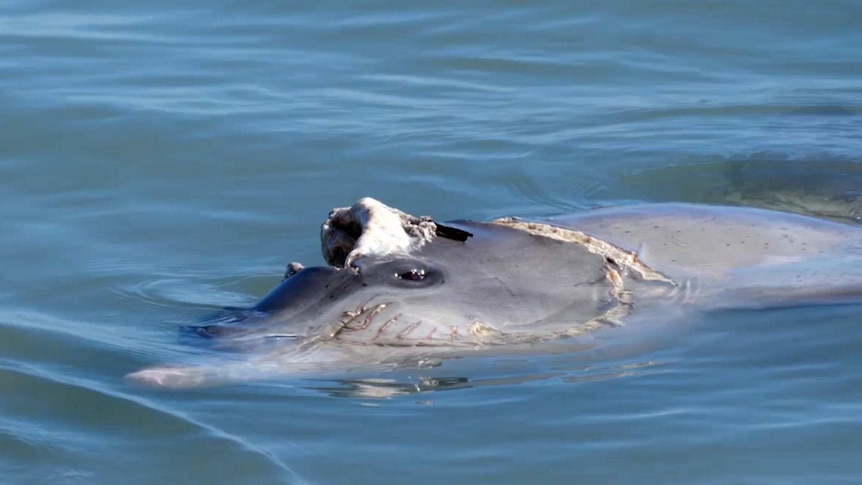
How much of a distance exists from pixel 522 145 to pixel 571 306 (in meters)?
3.89

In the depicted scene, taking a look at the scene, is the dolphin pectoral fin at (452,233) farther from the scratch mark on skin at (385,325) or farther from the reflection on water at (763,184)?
the reflection on water at (763,184)

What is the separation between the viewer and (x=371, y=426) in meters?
4.70

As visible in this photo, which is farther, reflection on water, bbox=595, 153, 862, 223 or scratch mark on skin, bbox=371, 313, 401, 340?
reflection on water, bbox=595, 153, 862, 223

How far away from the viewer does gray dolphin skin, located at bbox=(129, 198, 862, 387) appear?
197 inches

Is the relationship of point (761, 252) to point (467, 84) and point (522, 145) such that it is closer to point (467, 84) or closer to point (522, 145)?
point (522, 145)

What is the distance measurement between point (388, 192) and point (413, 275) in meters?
3.03

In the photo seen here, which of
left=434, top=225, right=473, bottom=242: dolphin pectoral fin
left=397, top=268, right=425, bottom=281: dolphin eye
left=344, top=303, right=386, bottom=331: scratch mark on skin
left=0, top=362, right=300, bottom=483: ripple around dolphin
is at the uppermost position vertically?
left=434, top=225, right=473, bottom=242: dolphin pectoral fin

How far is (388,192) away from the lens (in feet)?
26.8

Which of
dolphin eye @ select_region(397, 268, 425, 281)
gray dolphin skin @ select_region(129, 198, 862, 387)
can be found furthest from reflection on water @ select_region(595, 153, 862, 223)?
dolphin eye @ select_region(397, 268, 425, 281)

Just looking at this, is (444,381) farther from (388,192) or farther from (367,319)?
(388,192)

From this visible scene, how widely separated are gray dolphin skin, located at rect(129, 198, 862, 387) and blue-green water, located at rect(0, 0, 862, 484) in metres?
0.09

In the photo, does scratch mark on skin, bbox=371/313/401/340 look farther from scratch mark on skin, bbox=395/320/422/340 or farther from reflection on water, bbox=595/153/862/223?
reflection on water, bbox=595/153/862/223

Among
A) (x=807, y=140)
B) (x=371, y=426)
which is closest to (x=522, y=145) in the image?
(x=807, y=140)

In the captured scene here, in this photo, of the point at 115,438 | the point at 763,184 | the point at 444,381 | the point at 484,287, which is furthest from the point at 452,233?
the point at 763,184
